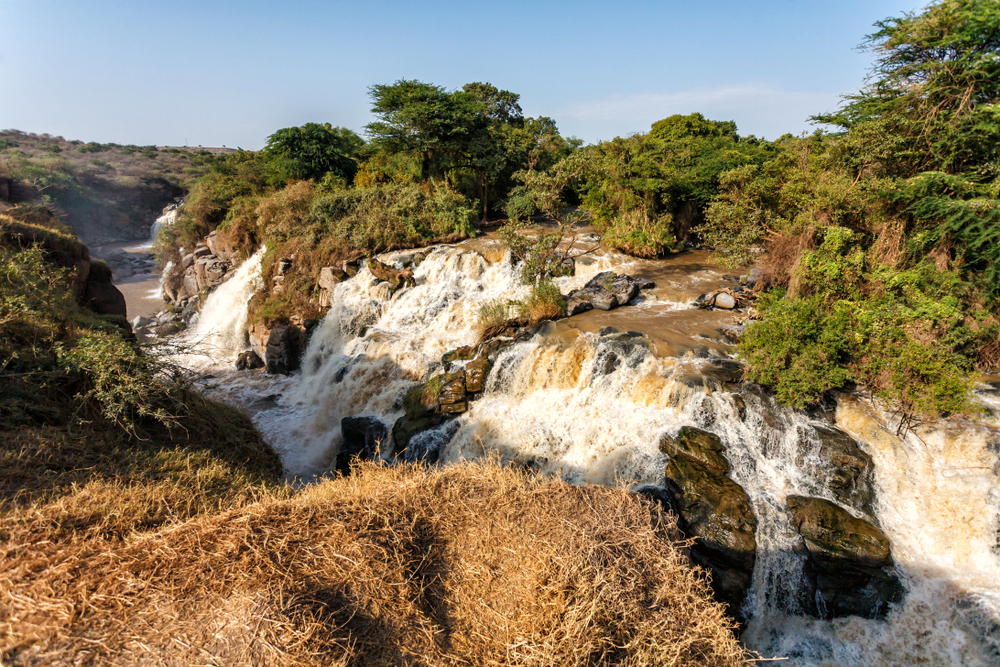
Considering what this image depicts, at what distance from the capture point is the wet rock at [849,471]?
6512mm

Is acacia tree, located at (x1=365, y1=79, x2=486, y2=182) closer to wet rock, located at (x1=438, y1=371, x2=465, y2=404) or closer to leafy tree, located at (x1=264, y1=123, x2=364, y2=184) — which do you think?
leafy tree, located at (x1=264, y1=123, x2=364, y2=184)

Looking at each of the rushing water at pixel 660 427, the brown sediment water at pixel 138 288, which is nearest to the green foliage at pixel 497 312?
the rushing water at pixel 660 427

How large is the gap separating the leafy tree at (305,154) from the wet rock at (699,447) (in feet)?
66.1

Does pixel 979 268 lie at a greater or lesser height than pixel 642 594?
Result: greater

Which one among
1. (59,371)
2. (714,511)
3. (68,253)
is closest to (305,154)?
(68,253)

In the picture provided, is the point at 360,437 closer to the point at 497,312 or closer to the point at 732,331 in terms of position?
the point at 497,312

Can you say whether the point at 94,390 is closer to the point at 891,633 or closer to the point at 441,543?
the point at 441,543

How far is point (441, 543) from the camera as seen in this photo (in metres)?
3.26

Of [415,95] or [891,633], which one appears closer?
[891,633]

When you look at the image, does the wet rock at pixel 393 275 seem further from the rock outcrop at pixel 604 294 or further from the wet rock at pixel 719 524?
the wet rock at pixel 719 524

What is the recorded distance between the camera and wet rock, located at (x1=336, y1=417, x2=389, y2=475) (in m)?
9.74

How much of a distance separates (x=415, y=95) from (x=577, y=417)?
52.7 feet

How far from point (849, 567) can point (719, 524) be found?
5.35 feet

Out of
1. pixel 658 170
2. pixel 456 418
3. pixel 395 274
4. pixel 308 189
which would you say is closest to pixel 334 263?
pixel 395 274
